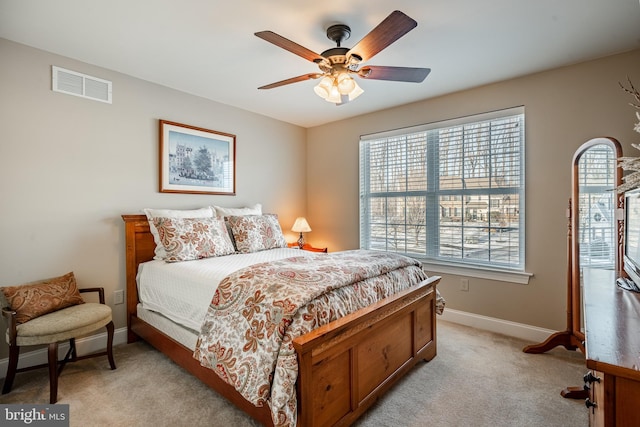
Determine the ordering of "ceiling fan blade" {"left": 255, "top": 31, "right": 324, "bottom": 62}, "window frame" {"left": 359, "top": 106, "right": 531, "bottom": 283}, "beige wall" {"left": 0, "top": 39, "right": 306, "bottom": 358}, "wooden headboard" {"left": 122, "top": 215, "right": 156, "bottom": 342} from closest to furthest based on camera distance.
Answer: "ceiling fan blade" {"left": 255, "top": 31, "right": 324, "bottom": 62} → "beige wall" {"left": 0, "top": 39, "right": 306, "bottom": 358} → "wooden headboard" {"left": 122, "top": 215, "right": 156, "bottom": 342} → "window frame" {"left": 359, "top": 106, "right": 531, "bottom": 283}

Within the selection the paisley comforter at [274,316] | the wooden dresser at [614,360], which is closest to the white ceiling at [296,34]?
the paisley comforter at [274,316]

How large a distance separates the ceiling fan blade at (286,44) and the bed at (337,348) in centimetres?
158

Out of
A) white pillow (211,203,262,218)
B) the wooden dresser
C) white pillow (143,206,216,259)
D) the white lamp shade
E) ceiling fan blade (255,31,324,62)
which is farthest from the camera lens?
the white lamp shade

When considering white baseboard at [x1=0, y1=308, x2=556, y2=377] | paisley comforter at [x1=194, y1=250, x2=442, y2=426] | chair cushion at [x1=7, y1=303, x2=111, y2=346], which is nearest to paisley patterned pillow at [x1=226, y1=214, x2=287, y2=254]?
paisley comforter at [x1=194, y1=250, x2=442, y2=426]

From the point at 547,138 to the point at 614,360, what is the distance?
2.46 meters

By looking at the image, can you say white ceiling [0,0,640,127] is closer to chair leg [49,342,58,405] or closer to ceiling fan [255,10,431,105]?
ceiling fan [255,10,431,105]

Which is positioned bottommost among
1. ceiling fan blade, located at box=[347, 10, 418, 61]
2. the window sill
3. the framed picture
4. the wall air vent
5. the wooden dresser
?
the window sill

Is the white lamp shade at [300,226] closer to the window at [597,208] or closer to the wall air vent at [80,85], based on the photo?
the wall air vent at [80,85]

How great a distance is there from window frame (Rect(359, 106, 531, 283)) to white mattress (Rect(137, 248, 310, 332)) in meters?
1.72

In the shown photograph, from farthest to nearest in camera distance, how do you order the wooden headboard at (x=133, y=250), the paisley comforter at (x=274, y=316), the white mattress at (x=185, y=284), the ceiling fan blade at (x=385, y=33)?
the wooden headboard at (x=133, y=250) < the white mattress at (x=185, y=284) < the ceiling fan blade at (x=385, y=33) < the paisley comforter at (x=274, y=316)

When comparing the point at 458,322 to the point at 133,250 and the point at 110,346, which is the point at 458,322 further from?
the point at 133,250

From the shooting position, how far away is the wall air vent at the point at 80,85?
2.45 metres

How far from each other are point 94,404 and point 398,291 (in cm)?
208

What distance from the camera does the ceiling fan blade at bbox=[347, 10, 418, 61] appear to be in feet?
4.94
